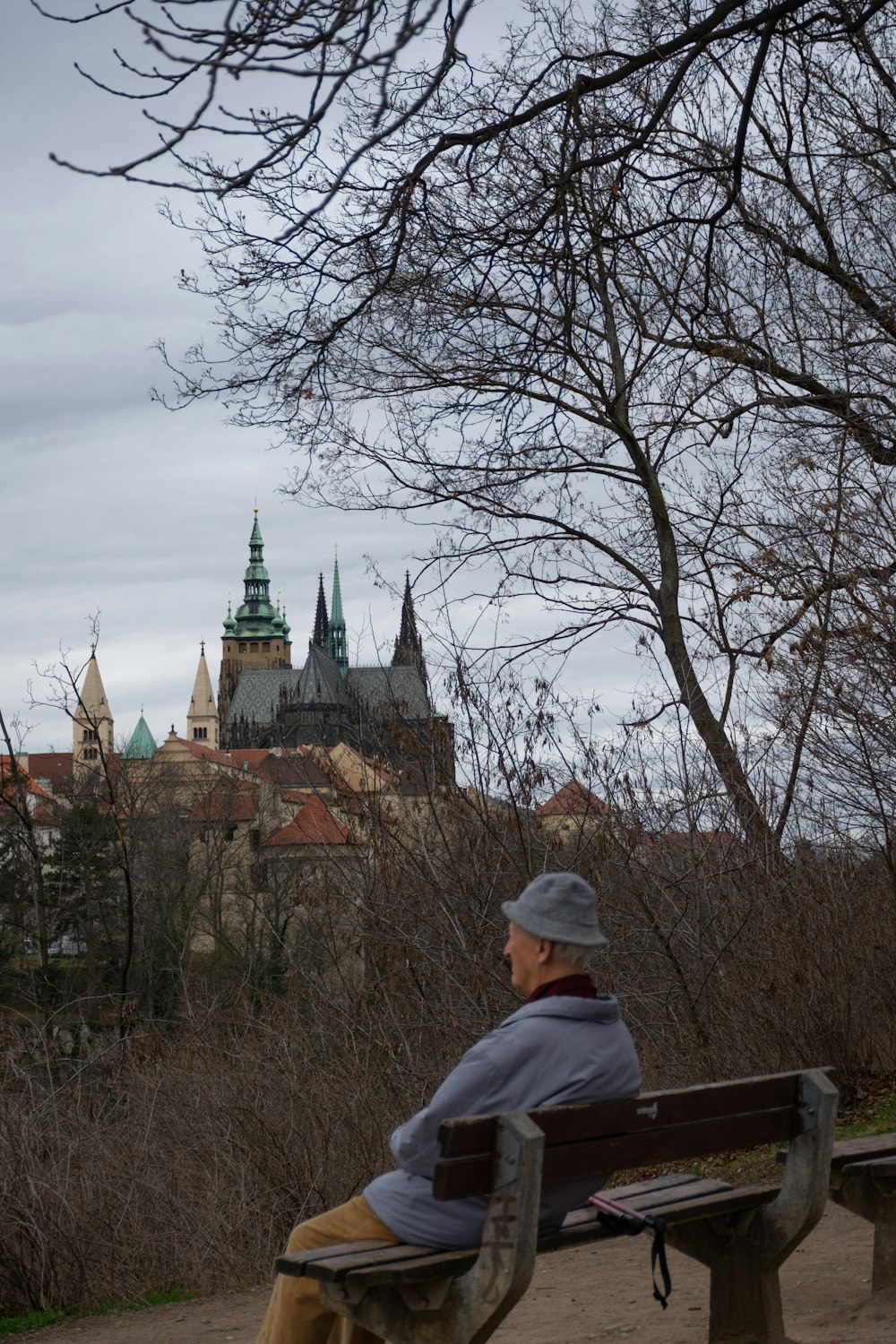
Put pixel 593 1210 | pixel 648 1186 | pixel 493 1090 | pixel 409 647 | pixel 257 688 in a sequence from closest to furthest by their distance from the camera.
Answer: pixel 493 1090
pixel 593 1210
pixel 648 1186
pixel 409 647
pixel 257 688

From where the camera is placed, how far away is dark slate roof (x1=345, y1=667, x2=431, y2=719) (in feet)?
33.8

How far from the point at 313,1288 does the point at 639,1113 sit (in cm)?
87

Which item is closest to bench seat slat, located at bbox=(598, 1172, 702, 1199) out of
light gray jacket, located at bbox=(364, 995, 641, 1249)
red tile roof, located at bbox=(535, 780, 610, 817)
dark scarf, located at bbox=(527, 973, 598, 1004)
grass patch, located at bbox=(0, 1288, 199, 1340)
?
light gray jacket, located at bbox=(364, 995, 641, 1249)

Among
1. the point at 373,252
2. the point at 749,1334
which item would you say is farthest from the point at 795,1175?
the point at 373,252

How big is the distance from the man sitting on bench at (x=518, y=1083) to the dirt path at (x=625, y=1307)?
4.87ft

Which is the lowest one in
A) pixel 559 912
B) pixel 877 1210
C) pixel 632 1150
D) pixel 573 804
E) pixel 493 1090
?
pixel 877 1210

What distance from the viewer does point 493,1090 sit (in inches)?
128

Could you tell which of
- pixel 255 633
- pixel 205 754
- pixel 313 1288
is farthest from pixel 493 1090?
pixel 255 633

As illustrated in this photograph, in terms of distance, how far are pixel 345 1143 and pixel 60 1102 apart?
6.56ft

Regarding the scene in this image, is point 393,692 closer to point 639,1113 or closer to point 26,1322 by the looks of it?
point 26,1322

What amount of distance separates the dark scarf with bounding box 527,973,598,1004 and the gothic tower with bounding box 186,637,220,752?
17250cm

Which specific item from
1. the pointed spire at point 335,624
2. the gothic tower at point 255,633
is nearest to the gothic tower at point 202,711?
the gothic tower at point 255,633

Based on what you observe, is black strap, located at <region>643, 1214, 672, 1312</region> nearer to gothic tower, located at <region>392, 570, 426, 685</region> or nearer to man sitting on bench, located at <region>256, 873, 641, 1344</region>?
man sitting on bench, located at <region>256, 873, 641, 1344</region>

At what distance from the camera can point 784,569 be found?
1070 cm
